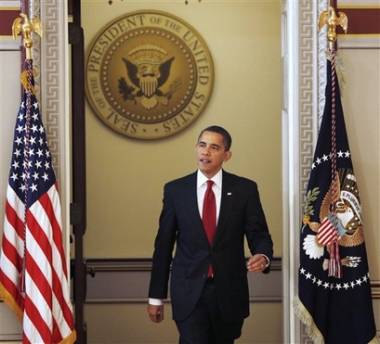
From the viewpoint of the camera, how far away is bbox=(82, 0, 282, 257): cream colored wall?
5.64 metres

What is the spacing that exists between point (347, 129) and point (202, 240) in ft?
3.05

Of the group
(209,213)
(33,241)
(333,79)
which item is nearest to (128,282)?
(33,241)

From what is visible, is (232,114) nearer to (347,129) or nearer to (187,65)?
(187,65)

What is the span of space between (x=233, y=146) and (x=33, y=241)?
2.06 m

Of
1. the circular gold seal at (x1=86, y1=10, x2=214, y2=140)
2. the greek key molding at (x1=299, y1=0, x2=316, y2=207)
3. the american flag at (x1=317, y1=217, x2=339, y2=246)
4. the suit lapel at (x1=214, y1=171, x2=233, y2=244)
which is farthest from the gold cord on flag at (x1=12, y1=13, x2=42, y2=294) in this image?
the circular gold seal at (x1=86, y1=10, x2=214, y2=140)

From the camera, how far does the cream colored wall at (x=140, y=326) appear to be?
5.65 meters

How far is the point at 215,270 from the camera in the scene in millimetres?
3822

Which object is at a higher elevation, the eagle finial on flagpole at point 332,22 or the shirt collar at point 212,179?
the eagle finial on flagpole at point 332,22

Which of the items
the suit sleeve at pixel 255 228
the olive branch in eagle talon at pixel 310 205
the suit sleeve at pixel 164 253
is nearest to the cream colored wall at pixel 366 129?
the olive branch in eagle talon at pixel 310 205

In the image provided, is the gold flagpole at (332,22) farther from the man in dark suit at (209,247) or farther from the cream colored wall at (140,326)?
the cream colored wall at (140,326)

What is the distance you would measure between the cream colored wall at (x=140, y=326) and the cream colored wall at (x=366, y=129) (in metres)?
1.55

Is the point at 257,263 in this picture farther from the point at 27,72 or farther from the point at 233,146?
the point at 233,146

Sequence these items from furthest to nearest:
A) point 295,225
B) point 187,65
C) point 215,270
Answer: point 187,65 → point 295,225 → point 215,270

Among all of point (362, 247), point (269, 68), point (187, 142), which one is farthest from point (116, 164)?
Answer: point (362, 247)
